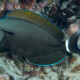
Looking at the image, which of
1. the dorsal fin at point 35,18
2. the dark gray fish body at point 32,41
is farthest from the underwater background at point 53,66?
the dorsal fin at point 35,18

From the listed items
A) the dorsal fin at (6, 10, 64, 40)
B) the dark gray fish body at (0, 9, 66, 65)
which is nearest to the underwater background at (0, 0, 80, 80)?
the dark gray fish body at (0, 9, 66, 65)

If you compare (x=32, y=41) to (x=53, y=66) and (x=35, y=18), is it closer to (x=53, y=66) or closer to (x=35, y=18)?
(x=35, y=18)

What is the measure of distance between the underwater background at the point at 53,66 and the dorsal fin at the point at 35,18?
681 mm

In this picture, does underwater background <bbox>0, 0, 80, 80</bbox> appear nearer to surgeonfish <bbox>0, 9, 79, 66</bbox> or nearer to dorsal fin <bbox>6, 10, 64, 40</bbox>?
surgeonfish <bbox>0, 9, 79, 66</bbox>

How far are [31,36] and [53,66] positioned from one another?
0.86m

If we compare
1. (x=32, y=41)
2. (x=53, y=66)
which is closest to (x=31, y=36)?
(x=32, y=41)

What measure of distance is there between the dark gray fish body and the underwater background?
12.7 inches

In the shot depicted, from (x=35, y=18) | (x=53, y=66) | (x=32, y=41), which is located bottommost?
(x=53, y=66)

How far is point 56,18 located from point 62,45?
95 cm

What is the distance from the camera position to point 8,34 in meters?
2.22

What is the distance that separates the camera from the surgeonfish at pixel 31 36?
7.19ft

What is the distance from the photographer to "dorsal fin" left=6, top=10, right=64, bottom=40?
2.17 metres

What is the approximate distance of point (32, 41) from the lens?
2.25 m

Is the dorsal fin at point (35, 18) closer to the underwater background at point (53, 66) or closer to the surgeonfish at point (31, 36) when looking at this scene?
the surgeonfish at point (31, 36)
